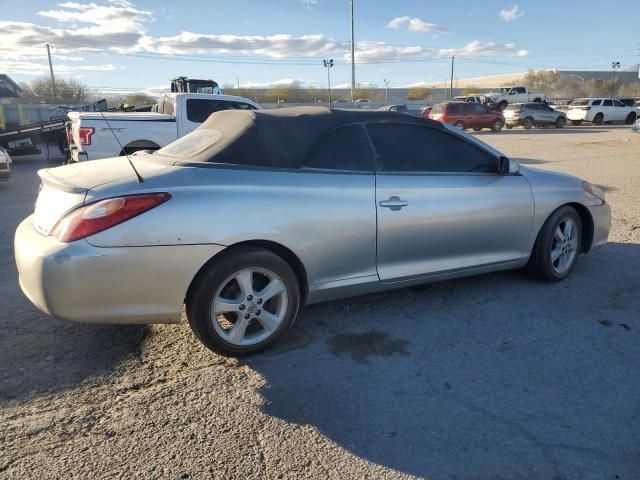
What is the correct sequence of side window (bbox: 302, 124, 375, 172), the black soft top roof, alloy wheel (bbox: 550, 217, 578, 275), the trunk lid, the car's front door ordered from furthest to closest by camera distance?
alloy wheel (bbox: 550, 217, 578, 275)
the car's front door
side window (bbox: 302, 124, 375, 172)
the black soft top roof
the trunk lid

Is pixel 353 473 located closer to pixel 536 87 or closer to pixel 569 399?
pixel 569 399

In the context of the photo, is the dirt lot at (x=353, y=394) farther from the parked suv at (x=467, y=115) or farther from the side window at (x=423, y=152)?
the parked suv at (x=467, y=115)

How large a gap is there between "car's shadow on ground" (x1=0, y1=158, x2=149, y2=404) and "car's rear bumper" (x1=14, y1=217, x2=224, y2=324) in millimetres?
437

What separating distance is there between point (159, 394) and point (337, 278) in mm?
1399

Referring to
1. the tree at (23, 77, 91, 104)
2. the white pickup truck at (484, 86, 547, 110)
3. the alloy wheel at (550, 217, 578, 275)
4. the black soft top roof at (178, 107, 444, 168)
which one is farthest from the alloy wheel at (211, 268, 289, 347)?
the tree at (23, 77, 91, 104)

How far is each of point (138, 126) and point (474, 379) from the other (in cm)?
891

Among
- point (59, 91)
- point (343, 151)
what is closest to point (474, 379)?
point (343, 151)

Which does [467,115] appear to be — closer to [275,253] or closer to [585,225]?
[585,225]

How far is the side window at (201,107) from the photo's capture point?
1090 cm

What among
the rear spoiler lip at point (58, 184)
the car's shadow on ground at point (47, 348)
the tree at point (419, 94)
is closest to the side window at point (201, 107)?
A: the car's shadow on ground at point (47, 348)

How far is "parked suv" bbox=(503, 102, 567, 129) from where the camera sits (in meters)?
33.1

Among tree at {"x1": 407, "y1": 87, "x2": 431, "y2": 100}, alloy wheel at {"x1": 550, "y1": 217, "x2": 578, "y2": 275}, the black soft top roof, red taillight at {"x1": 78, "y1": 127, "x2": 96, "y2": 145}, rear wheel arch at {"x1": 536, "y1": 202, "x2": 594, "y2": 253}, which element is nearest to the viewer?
the black soft top roof

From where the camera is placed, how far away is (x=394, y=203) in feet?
12.7

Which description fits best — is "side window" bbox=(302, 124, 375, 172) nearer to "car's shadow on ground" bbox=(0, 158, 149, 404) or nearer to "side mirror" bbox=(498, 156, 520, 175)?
"side mirror" bbox=(498, 156, 520, 175)
